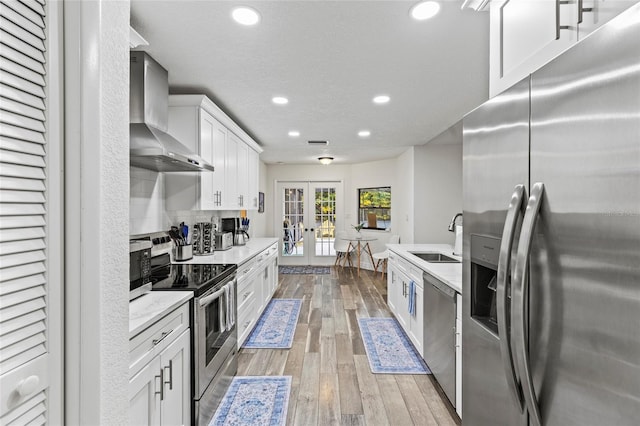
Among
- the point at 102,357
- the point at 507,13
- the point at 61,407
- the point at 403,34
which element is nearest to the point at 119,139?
the point at 102,357

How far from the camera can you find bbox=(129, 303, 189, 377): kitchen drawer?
1.32 meters

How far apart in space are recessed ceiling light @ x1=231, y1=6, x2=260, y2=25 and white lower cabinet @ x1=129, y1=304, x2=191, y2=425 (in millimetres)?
1631

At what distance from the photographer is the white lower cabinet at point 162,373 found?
1.35 metres

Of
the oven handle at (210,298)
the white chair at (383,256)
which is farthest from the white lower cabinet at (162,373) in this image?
the white chair at (383,256)

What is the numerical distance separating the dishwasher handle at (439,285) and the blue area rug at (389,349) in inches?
30.5

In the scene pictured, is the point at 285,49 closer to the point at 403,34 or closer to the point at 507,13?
the point at 403,34

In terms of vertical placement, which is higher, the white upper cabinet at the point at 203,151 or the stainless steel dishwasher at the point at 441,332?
the white upper cabinet at the point at 203,151

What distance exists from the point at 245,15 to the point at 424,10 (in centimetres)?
97

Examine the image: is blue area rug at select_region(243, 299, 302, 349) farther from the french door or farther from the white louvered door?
the french door

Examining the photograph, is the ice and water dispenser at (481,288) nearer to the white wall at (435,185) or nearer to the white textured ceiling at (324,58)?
the white textured ceiling at (324,58)

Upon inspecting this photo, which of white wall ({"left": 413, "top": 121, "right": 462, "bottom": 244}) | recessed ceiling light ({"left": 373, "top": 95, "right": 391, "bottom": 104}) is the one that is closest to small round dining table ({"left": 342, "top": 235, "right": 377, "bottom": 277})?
white wall ({"left": 413, "top": 121, "right": 462, "bottom": 244})

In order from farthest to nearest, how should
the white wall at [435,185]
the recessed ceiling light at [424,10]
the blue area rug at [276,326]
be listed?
the white wall at [435,185] → the blue area rug at [276,326] → the recessed ceiling light at [424,10]

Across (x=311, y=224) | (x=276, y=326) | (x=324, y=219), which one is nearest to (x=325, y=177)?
(x=324, y=219)

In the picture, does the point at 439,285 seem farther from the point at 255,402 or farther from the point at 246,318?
the point at 246,318
